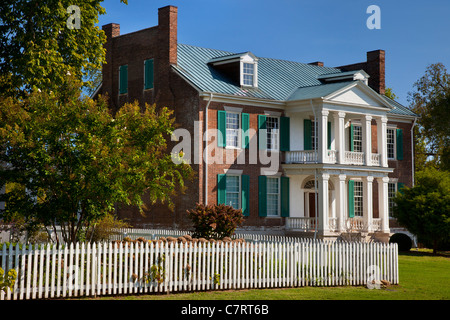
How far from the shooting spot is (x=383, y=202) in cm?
3366

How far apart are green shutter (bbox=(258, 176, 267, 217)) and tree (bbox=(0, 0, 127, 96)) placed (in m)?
11.3

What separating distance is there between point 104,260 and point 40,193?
9.48ft

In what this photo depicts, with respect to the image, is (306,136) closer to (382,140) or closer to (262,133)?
(262,133)

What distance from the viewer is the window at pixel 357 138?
35.5 m

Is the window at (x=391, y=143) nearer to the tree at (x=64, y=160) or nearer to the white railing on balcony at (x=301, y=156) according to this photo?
the white railing on balcony at (x=301, y=156)

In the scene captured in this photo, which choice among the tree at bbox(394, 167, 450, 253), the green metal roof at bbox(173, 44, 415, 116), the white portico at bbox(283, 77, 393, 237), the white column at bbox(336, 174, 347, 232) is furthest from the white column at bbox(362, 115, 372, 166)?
the tree at bbox(394, 167, 450, 253)

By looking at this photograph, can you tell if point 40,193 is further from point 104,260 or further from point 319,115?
point 319,115

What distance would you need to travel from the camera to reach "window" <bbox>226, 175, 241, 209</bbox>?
30062 mm

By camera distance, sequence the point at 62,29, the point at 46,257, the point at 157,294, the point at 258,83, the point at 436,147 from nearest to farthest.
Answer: the point at 46,257
the point at 157,294
the point at 62,29
the point at 258,83
the point at 436,147

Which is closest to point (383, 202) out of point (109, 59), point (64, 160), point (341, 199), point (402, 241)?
point (402, 241)

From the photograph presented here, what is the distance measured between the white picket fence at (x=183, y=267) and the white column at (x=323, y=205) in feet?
41.6

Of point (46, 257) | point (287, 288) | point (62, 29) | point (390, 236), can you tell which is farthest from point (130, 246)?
point (390, 236)

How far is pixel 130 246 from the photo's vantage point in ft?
47.4

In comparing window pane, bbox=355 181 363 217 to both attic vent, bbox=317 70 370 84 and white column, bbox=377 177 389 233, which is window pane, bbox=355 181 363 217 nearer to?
white column, bbox=377 177 389 233
